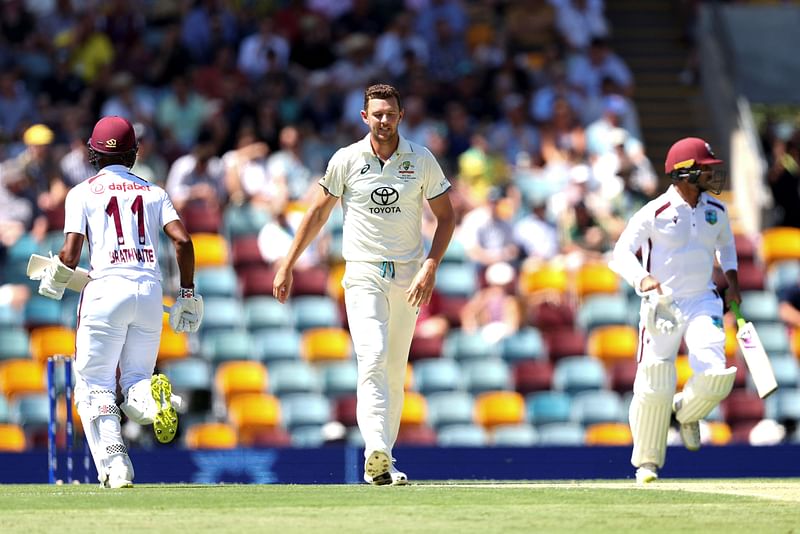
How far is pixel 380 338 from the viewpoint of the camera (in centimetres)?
932

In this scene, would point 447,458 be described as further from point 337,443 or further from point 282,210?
point 282,210

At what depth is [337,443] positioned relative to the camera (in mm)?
13961

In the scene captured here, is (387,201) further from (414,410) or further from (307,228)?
(414,410)

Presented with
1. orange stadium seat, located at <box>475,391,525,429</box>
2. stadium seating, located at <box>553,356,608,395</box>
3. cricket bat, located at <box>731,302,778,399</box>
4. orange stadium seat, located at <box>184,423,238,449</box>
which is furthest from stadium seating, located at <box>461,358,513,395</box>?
cricket bat, located at <box>731,302,778,399</box>

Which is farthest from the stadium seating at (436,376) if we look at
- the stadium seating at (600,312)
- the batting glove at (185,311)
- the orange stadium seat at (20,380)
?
the batting glove at (185,311)

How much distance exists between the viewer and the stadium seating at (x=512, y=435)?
14562 millimetres

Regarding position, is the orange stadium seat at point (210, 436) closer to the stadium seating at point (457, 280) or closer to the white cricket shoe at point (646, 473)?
the stadium seating at point (457, 280)

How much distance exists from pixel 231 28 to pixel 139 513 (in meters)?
11.0

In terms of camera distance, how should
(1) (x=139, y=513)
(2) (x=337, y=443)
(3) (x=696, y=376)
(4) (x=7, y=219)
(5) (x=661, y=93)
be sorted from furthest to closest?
1. (5) (x=661, y=93)
2. (4) (x=7, y=219)
3. (2) (x=337, y=443)
4. (3) (x=696, y=376)
5. (1) (x=139, y=513)

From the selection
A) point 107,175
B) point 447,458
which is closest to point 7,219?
point 447,458

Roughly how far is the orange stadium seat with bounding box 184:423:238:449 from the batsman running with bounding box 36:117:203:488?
189 inches

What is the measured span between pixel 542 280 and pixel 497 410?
178cm

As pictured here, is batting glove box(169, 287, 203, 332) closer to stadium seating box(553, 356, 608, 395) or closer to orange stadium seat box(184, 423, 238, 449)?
orange stadium seat box(184, 423, 238, 449)

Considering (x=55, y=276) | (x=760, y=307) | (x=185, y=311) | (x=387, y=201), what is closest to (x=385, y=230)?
(x=387, y=201)
